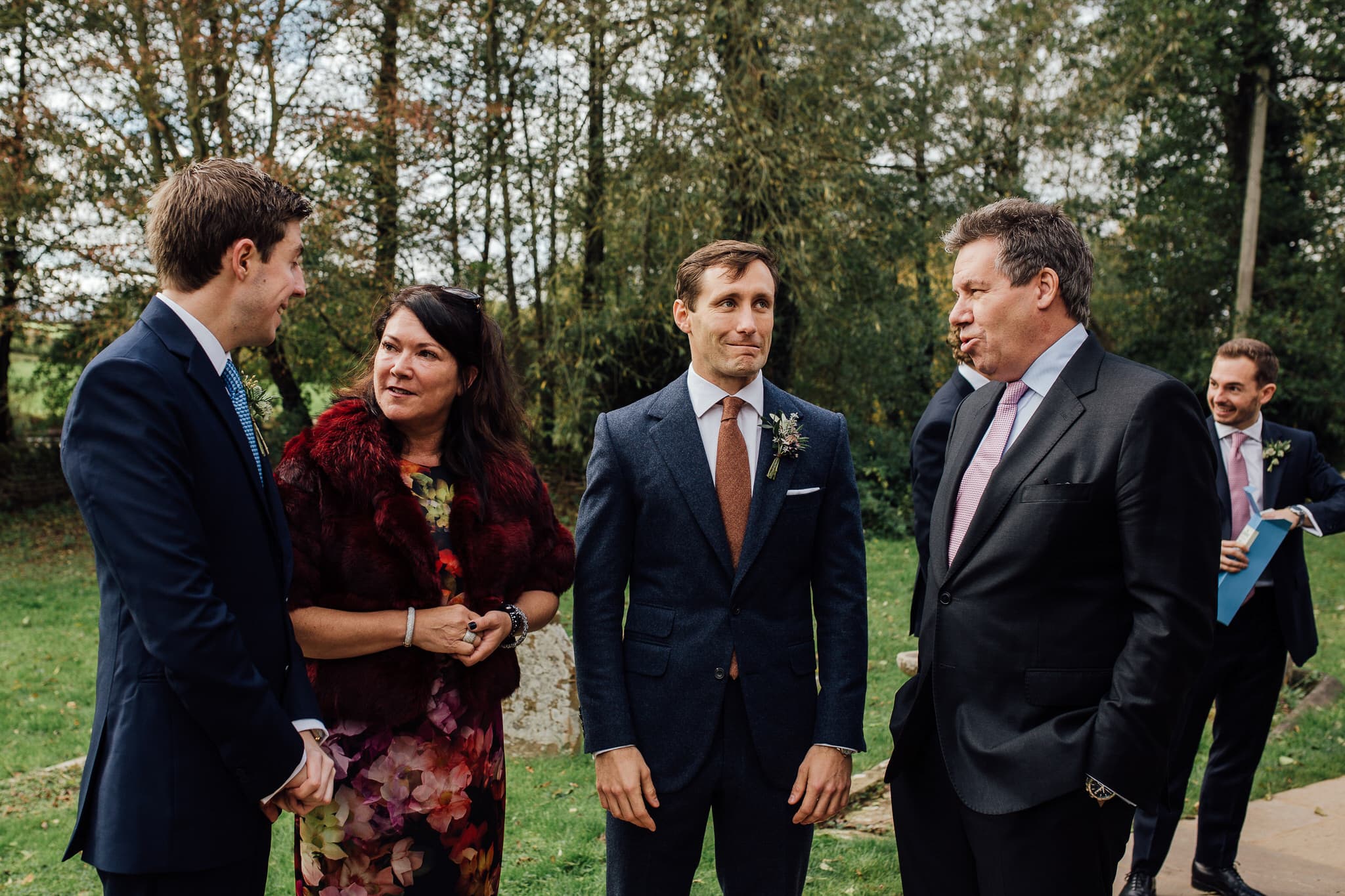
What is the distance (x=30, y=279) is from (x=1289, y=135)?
18910 mm

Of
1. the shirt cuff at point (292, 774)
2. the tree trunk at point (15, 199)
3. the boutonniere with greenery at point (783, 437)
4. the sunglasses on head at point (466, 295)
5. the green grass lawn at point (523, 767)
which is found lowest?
the green grass lawn at point (523, 767)

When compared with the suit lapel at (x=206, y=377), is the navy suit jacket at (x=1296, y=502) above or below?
below

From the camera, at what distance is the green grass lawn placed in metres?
4.34

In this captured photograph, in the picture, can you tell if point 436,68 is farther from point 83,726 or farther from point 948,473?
point 948,473

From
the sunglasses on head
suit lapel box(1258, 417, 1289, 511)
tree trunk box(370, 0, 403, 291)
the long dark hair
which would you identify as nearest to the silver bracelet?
the long dark hair

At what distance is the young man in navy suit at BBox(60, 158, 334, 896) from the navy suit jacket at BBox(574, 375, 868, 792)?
2.62ft

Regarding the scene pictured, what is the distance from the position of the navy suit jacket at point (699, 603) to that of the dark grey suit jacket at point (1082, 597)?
0.34m

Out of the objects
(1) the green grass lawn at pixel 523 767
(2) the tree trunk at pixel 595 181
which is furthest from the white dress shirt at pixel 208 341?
(2) the tree trunk at pixel 595 181


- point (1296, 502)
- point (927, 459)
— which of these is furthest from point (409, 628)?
point (1296, 502)

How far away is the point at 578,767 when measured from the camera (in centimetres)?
572

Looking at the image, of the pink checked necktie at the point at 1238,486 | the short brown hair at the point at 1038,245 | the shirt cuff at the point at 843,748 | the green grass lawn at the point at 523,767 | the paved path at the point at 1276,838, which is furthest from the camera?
the pink checked necktie at the point at 1238,486

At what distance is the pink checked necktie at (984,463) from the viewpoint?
2613 mm

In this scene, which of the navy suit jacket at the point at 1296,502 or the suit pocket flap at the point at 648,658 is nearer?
the suit pocket flap at the point at 648,658

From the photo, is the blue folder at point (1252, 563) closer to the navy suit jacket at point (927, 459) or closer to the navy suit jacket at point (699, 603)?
the navy suit jacket at point (927, 459)
